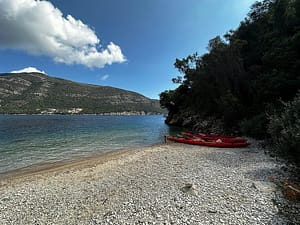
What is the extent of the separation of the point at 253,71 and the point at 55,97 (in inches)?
6640

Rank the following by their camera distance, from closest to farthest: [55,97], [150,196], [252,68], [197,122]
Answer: [150,196]
[252,68]
[197,122]
[55,97]

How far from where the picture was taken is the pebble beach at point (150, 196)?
5.13m

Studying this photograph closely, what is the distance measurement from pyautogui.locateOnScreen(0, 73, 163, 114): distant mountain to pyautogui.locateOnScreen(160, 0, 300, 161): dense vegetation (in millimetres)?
134618

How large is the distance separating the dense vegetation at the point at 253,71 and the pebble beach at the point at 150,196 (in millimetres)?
3914

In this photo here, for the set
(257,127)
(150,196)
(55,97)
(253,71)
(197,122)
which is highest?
(55,97)

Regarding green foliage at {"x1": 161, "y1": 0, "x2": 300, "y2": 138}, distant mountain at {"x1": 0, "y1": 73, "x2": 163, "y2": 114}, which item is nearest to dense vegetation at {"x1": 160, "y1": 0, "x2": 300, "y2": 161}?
green foliage at {"x1": 161, "y1": 0, "x2": 300, "y2": 138}

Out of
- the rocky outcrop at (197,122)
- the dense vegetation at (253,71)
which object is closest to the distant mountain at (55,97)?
the rocky outcrop at (197,122)

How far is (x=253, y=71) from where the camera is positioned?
27.4 metres

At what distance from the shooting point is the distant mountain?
14450 cm

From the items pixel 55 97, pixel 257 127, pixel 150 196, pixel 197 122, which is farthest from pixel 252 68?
pixel 55 97

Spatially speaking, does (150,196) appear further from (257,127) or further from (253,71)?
(253,71)

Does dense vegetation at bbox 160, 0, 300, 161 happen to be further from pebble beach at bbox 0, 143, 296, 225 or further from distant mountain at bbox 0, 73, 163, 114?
distant mountain at bbox 0, 73, 163, 114

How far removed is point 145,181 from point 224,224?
158 inches

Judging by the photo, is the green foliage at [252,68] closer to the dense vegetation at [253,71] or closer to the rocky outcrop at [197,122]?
→ the dense vegetation at [253,71]
